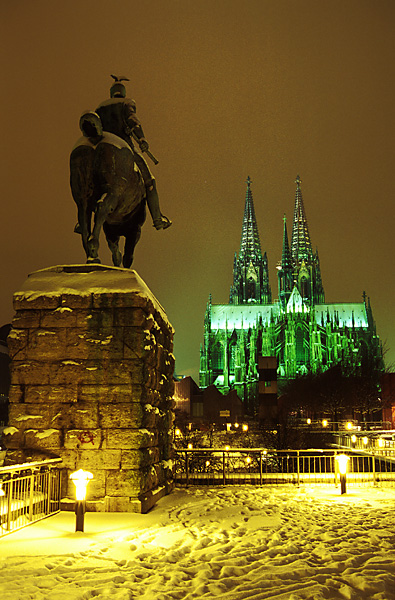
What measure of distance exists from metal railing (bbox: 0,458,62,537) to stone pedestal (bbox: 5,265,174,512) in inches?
7.6

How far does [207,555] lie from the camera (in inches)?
217

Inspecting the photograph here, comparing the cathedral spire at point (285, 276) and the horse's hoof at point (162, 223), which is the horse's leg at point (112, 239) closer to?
the horse's hoof at point (162, 223)

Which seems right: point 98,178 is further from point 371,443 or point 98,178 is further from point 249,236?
point 249,236

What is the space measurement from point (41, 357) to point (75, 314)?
2.41 ft

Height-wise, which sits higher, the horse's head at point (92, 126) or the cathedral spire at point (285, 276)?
the cathedral spire at point (285, 276)

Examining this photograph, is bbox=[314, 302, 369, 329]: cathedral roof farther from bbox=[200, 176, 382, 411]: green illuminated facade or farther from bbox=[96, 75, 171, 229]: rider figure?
bbox=[96, 75, 171, 229]: rider figure

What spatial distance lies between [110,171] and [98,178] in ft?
0.75

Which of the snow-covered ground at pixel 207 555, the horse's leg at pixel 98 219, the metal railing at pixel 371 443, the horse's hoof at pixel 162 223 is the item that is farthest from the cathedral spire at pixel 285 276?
the snow-covered ground at pixel 207 555

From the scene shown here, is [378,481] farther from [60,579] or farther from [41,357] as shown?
[60,579]

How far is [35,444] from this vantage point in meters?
7.57

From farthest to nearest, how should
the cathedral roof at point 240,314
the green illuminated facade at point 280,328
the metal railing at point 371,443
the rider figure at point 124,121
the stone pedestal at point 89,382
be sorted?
the cathedral roof at point 240,314
the green illuminated facade at point 280,328
the metal railing at point 371,443
the rider figure at point 124,121
the stone pedestal at point 89,382

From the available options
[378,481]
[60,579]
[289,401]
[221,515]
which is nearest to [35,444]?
[221,515]

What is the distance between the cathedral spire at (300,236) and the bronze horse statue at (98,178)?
120 meters

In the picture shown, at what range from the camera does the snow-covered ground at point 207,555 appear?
4438 millimetres
